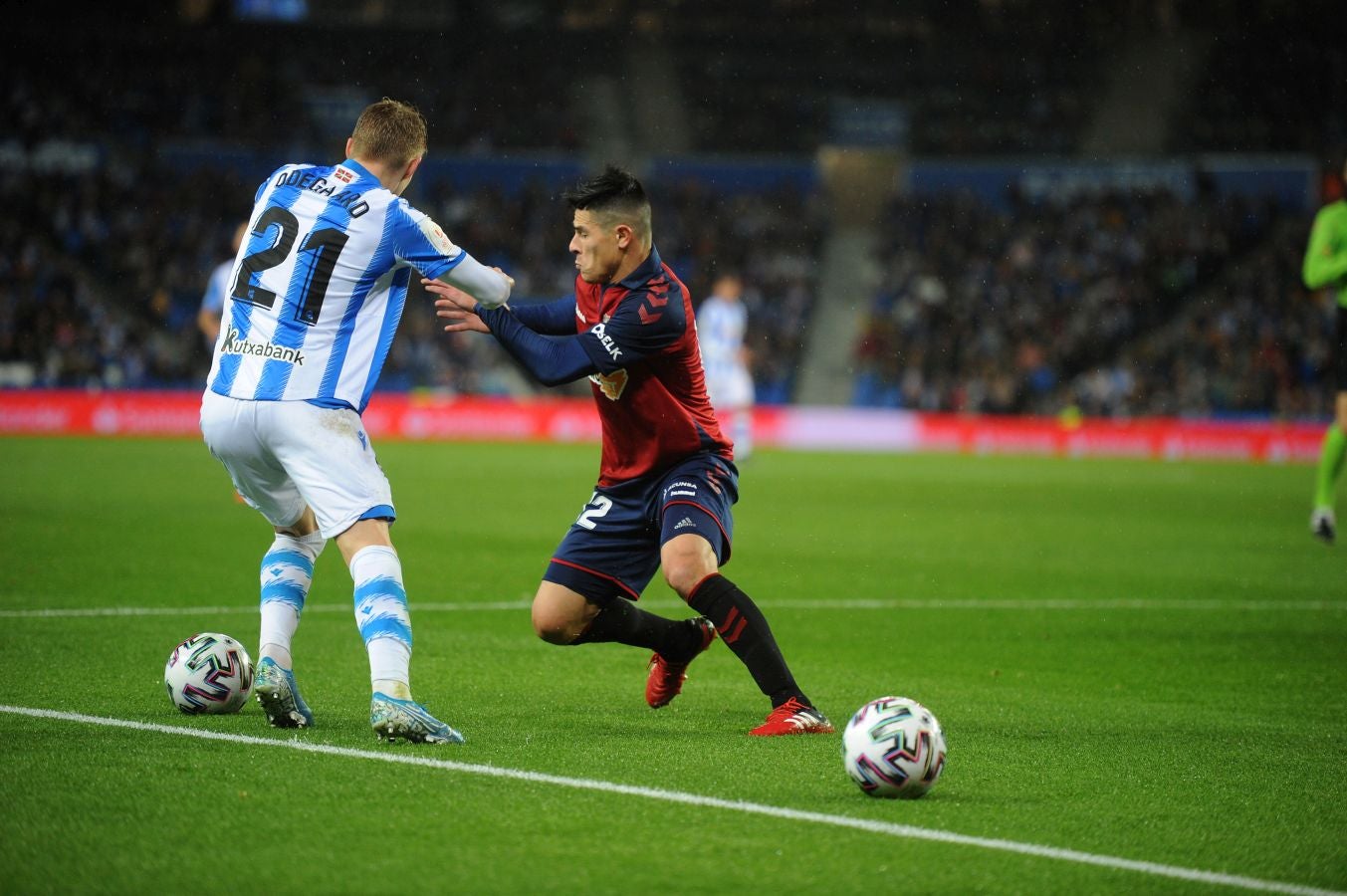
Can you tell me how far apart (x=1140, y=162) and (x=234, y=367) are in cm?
3497

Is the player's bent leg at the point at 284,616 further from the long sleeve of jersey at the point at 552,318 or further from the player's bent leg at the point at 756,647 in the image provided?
the player's bent leg at the point at 756,647

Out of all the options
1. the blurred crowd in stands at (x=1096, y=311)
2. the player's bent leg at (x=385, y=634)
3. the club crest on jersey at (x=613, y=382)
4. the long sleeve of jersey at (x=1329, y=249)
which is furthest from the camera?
the blurred crowd in stands at (x=1096, y=311)

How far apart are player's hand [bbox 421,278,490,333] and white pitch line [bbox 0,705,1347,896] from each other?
1535 mm

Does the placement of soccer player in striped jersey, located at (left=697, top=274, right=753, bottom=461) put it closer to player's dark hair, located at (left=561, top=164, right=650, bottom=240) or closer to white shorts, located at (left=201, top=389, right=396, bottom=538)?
player's dark hair, located at (left=561, top=164, right=650, bottom=240)

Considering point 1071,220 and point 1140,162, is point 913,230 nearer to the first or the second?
point 1071,220

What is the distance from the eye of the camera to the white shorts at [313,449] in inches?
216

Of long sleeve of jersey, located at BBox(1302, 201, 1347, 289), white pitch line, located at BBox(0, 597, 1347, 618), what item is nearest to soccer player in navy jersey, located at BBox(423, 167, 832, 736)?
white pitch line, located at BBox(0, 597, 1347, 618)

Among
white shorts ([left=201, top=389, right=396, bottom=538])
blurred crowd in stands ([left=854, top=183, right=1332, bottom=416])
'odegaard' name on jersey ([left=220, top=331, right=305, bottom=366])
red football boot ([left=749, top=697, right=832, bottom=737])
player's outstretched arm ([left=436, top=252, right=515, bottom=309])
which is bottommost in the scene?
red football boot ([left=749, top=697, right=832, bottom=737])

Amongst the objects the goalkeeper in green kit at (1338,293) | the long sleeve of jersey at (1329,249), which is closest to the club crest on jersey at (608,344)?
the goalkeeper in green kit at (1338,293)

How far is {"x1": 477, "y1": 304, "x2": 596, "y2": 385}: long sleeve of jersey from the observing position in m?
5.70

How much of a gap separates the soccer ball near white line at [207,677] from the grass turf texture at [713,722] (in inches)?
3.7

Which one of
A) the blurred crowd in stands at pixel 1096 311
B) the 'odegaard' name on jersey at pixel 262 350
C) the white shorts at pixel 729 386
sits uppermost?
the blurred crowd in stands at pixel 1096 311

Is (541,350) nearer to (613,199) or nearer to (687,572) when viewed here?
(613,199)

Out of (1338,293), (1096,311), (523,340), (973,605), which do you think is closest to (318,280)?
(523,340)
